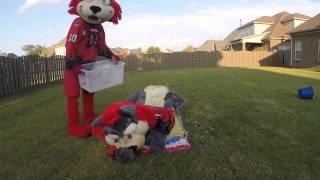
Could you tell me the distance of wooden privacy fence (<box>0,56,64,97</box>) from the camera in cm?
1202

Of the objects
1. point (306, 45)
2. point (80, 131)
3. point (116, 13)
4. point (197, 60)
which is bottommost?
point (80, 131)

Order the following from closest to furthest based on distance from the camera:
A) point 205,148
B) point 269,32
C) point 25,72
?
point 205,148 < point 25,72 < point 269,32

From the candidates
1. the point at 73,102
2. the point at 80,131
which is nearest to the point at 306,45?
the point at 73,102

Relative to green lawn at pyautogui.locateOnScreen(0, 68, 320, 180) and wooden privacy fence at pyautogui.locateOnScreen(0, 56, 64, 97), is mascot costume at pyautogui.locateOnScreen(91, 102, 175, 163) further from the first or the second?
wooden privacy fence at pyautogui.locateOnScreen(0, 56, 64, 97)

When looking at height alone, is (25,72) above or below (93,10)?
below

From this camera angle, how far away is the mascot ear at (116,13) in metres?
5.88

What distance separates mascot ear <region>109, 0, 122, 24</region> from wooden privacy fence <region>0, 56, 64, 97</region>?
23.5 ft

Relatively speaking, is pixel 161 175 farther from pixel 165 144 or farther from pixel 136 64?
pixel 136 64

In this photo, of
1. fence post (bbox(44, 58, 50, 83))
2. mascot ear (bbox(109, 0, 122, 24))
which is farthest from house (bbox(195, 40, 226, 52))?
mascot ear (bbox(109, 0, 122, 24))

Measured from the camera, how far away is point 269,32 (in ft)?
138

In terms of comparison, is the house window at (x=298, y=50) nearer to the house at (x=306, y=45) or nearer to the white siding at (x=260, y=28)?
the house at (x=306, y=45)

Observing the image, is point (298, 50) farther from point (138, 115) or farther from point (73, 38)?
point (138, 115)

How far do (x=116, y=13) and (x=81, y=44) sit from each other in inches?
35.4

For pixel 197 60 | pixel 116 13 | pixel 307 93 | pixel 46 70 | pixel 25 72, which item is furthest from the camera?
pixel 197 60
